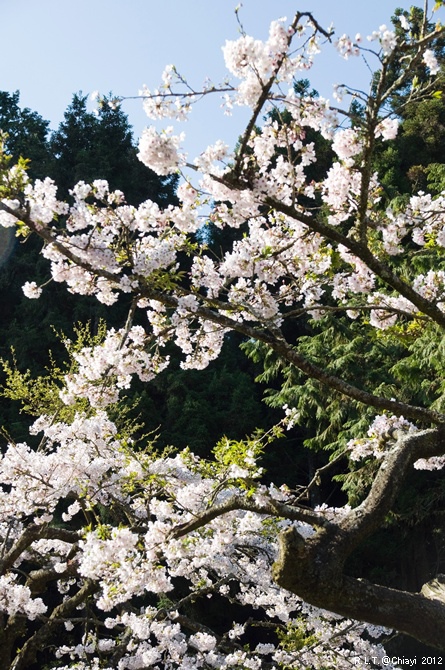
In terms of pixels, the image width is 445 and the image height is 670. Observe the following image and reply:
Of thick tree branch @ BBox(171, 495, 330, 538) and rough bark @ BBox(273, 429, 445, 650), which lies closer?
rough bark @ BBox(273, 429, 445, 650)

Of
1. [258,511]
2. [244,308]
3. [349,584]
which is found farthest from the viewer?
[244,308]

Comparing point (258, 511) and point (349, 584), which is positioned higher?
point (258, 511)

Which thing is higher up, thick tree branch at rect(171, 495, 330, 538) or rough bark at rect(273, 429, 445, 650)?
thick tree branch at rect(171, 495, 330, 538)

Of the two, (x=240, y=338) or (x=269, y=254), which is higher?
(x=240, y=338)

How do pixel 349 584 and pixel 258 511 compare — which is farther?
pixel 258 511

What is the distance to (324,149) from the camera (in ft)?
51.6

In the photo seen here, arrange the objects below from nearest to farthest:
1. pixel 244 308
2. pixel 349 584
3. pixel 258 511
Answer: pixel 349 584, pixel 258 511, pixel 244 308

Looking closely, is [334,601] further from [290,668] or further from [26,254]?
[26,254]

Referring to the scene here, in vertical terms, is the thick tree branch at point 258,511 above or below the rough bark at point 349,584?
above

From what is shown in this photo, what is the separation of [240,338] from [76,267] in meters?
13.1

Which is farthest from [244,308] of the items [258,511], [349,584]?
[349,584]

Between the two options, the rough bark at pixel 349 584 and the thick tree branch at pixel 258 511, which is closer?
the rough bark at pixel 349 584

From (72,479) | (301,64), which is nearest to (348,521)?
(301,64)

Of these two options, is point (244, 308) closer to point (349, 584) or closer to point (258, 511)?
point (258, 511)
